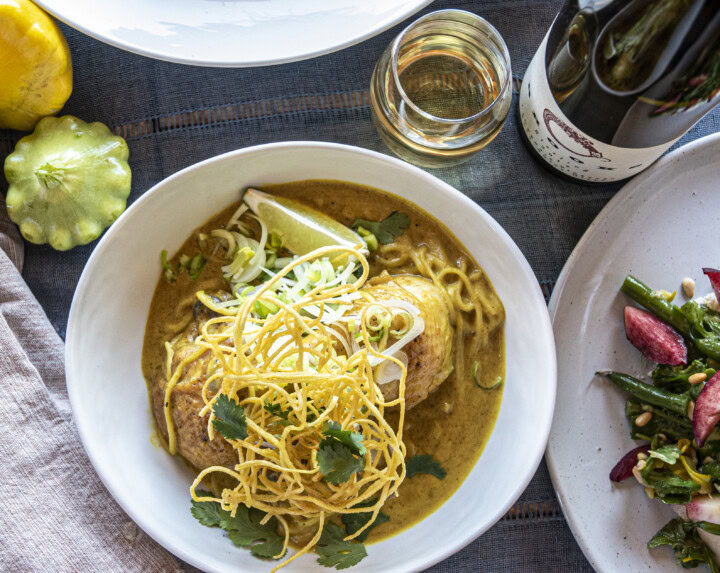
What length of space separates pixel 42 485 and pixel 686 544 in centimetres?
214

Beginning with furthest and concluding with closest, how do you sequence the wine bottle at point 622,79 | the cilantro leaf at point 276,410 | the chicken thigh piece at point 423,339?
the chicken thigh piece at point 423,339 < the cilantro leaf at point 276,410 < the wine bottle at point 622,79

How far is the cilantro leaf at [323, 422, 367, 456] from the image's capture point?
1.95 metres

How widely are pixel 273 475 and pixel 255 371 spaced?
424 millimetres

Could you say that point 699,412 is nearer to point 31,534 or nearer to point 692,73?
point 692,73

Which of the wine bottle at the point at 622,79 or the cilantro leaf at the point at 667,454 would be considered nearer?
the wine bottle at the point at 622,79

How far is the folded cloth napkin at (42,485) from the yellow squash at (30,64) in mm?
472

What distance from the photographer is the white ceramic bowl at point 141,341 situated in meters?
2.18

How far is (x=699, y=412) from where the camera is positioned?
2250 mm

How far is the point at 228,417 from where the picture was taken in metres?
1.95

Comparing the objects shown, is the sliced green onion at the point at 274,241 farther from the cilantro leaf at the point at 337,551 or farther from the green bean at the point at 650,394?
the green bean at the point at 650,394

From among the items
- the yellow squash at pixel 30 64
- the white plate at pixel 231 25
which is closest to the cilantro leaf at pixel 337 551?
the white plate at pixel 231 25

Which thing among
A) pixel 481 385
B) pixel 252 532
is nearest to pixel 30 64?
pixel 252 532

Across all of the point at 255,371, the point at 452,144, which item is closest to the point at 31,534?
the point at 255,371

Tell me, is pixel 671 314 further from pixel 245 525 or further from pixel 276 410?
pixel 245 525
